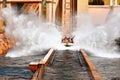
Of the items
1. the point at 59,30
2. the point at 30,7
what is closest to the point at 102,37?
the point at 59,30

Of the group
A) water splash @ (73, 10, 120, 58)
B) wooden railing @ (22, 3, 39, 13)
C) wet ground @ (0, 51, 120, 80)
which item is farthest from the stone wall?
wet ground @ (0, 51, 120, 80)

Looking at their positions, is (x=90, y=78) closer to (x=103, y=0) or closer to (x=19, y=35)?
(x=19, y=35)

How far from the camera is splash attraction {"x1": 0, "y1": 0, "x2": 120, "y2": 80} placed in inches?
1206

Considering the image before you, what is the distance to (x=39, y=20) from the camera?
39.8 m

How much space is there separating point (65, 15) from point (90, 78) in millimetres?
28639

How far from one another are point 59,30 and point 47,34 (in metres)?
6.12

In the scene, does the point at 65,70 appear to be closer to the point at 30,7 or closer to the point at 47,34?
the point at 47,34

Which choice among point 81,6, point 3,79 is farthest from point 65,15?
point 3,79

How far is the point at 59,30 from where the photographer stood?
142 feet

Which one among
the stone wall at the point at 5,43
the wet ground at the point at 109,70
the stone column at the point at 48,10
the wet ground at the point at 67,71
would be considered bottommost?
the stone wall at the point at 5,43

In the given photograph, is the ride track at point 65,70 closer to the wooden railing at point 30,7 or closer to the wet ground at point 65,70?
the wet ground at point 65,70

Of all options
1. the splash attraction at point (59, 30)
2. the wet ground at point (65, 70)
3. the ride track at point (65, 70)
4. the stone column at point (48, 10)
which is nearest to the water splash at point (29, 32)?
the splash attraction at point (59, 30)

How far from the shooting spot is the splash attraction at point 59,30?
30.6m

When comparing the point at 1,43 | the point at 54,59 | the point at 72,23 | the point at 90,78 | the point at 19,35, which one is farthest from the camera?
the point at 72,23
